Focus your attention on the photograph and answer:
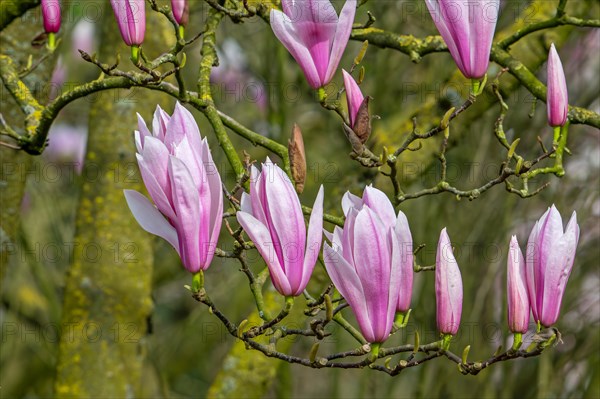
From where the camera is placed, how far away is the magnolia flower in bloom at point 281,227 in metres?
1.11

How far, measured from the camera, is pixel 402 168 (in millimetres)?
2176

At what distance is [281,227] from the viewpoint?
1123 millimetres

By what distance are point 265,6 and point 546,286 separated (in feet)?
2.40

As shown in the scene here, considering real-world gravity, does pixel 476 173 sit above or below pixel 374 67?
below

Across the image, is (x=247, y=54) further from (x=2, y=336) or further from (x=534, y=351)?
(x=534, y=351)

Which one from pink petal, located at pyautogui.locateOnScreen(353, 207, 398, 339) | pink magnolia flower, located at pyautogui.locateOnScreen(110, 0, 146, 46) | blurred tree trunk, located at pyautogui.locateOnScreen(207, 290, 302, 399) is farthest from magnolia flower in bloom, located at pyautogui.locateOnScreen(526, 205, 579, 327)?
blurred tree trunk, located at pyautogui.locateOnScreen(207, 290, 302, 399)

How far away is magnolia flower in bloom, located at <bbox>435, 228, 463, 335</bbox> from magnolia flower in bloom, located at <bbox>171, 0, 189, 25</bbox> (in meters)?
0.58

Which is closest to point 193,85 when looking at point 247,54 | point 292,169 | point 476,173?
point 247,54

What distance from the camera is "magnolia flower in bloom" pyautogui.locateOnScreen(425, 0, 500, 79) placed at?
1258 mm

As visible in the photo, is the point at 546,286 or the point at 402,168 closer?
the point at 546,286

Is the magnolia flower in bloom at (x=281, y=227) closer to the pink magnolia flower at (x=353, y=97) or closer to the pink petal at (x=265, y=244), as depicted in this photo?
the pink petal at (x=265, y=244)

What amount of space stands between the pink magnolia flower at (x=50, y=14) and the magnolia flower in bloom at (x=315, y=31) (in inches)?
20.4

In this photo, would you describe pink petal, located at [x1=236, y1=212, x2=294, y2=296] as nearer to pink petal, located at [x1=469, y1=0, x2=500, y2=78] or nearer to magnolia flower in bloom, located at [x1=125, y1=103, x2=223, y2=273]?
magnolia flower in bloom, located at [x1=125, y1=103, x2=223, y2=273]

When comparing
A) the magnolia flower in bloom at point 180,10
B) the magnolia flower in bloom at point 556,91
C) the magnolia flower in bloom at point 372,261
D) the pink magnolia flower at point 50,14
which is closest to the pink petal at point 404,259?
the magnolia flower in bloom at point 372,261
